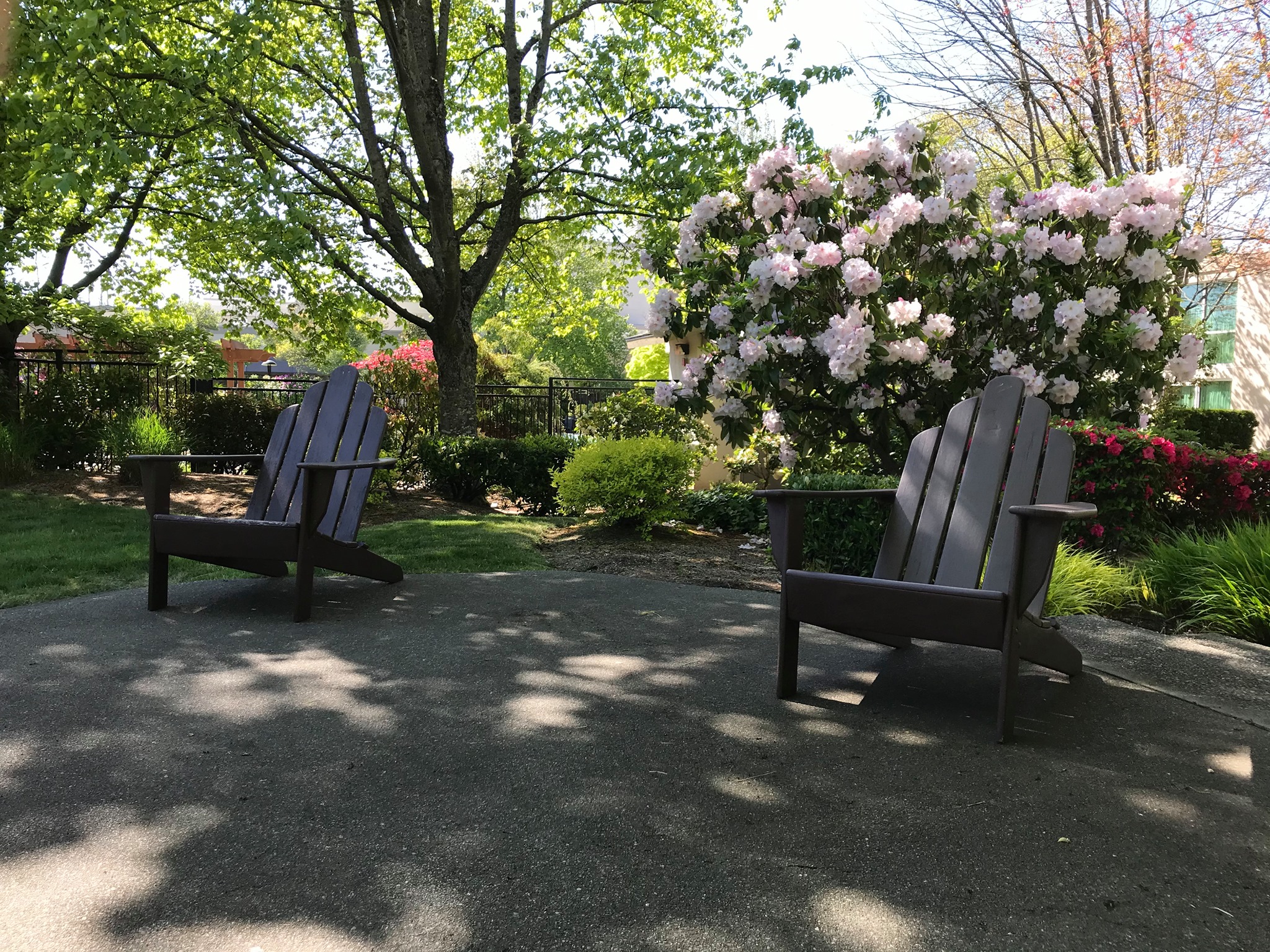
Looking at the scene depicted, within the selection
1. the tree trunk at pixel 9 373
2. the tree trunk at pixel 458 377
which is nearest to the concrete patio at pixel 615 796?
the tree trunk at pixel 458 377

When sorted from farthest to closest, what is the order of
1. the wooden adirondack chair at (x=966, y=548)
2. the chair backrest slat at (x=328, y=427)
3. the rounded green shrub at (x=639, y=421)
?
1. the rounded green shrub at (x=639, y=421)
2. the chair backrest slat at (x=328, y=427)
3. the wooden adirondack chair at (x=966, y=548)

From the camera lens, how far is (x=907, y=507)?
3.68 meters

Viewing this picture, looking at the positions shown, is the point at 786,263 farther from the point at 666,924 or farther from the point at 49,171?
the point at 49,171

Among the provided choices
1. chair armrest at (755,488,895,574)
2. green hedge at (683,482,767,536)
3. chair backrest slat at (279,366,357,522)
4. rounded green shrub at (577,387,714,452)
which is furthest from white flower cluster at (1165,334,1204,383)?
rounded green shrub at (577,387,714,452)

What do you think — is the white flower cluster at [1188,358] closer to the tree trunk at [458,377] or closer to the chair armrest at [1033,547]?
the chair armrest at [1033,547]

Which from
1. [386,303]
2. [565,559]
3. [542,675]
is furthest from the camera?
[386,303]

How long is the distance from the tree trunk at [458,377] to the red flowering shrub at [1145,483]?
7423 millimetres

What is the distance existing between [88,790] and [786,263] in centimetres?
393

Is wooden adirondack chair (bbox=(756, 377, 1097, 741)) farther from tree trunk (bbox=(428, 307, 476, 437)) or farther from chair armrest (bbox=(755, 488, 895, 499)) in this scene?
tree trunk (bbox=(428, 307, 476, 437))

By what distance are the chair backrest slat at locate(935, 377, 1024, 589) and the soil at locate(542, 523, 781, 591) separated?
2.01m

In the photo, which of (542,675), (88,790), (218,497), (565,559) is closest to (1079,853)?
(542,675)

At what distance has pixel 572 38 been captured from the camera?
12.9 metres

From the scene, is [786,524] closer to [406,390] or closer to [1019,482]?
[1019,482]

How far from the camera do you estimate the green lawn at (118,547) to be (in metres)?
5.29
